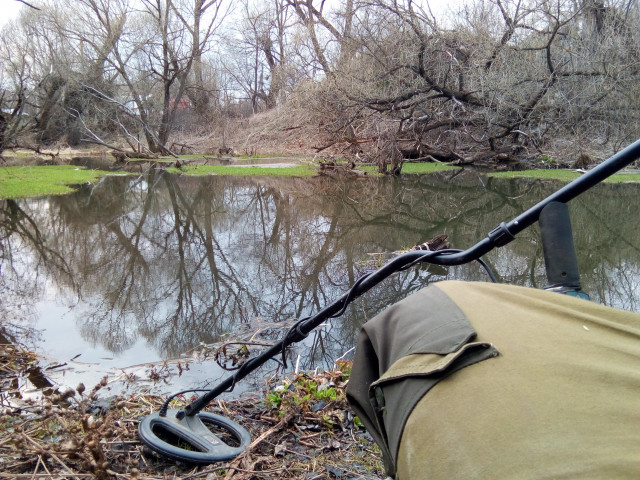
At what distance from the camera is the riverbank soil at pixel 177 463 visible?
2.33 m

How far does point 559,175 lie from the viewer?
15.4 metres

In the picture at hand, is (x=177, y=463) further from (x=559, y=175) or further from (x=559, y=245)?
(x=559, y=175)

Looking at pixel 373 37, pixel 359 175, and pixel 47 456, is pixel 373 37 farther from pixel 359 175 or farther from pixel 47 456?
pixel 47 456

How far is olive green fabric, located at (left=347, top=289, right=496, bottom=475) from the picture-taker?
1.05 metres

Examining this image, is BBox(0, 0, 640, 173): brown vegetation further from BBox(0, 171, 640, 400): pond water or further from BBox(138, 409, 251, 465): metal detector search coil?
BBox(138, 409, 251, 465): metal detector search coil

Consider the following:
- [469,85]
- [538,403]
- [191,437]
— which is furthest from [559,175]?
[538,403]

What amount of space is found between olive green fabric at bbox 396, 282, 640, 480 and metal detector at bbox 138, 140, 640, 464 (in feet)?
0.81

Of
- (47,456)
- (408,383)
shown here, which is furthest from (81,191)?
(408,383)

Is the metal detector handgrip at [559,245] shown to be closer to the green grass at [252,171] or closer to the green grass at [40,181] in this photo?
the green grass at [40,181]

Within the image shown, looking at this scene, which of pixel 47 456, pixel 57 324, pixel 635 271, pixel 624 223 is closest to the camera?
pixel 47 456

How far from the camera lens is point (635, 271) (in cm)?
658

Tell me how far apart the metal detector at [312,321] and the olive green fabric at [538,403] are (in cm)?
25

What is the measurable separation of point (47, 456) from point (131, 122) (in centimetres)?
3120

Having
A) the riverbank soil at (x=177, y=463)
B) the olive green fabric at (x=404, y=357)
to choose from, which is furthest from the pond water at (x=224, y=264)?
the olive green fabric at (x=404, y=357)
